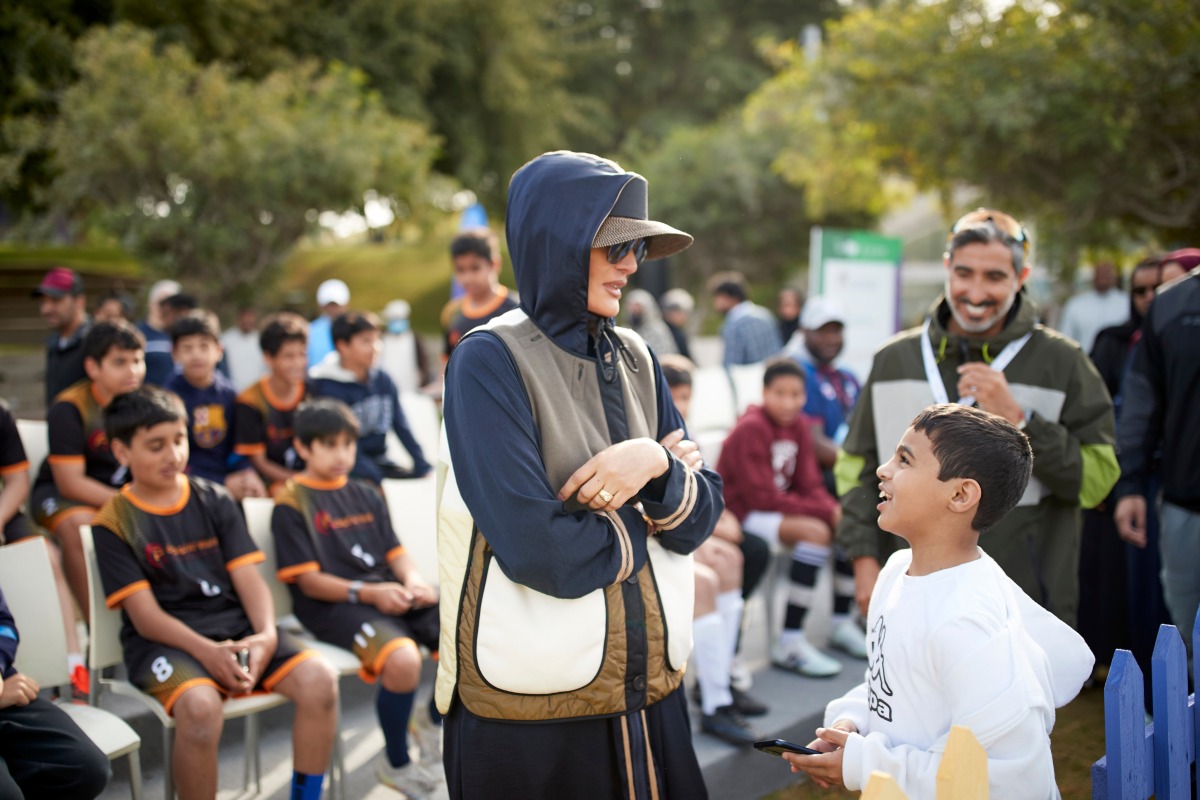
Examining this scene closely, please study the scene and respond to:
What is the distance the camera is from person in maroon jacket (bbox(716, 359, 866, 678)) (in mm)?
4996

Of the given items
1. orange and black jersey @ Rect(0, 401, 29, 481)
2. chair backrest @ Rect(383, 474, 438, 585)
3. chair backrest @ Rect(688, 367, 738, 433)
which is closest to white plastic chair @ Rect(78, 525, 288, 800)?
orange and black jersey @ Rect(0, 401, 29, 481)

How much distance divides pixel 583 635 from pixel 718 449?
403 centimetres

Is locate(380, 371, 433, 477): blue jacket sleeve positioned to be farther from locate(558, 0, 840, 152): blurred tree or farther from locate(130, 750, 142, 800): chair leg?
locate(558, 0, 840, 152): blurred tree

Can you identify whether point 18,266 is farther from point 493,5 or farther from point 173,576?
point 173,576

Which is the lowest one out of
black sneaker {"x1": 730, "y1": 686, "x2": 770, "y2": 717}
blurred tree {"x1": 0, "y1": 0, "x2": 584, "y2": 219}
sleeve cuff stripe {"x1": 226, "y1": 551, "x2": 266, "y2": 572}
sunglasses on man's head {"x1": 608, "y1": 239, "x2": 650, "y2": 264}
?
black sneaker {"x1": 730, "y1": 686, "x2": 770, "y2": 717}

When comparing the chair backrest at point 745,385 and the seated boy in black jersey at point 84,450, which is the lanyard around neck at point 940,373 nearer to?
the seated boy in black jersey at point 84,450

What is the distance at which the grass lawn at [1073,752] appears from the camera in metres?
3.04

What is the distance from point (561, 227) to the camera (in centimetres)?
197

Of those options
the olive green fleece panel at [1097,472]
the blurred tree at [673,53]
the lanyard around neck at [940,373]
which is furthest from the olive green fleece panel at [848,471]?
the blurred tree at [673,53]

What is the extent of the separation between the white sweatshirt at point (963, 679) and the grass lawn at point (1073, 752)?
3.96ft

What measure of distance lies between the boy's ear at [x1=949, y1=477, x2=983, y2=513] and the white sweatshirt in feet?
0.37

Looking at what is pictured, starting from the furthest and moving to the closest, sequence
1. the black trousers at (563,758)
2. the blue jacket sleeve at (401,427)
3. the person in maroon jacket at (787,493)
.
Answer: the blue jacket sleeve at (401,427)
the person in maroon jacket at (787,493)
the black trousers at (563,758)

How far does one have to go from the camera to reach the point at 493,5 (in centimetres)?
1912

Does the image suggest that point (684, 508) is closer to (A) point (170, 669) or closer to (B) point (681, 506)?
(B) point (681, 506)
